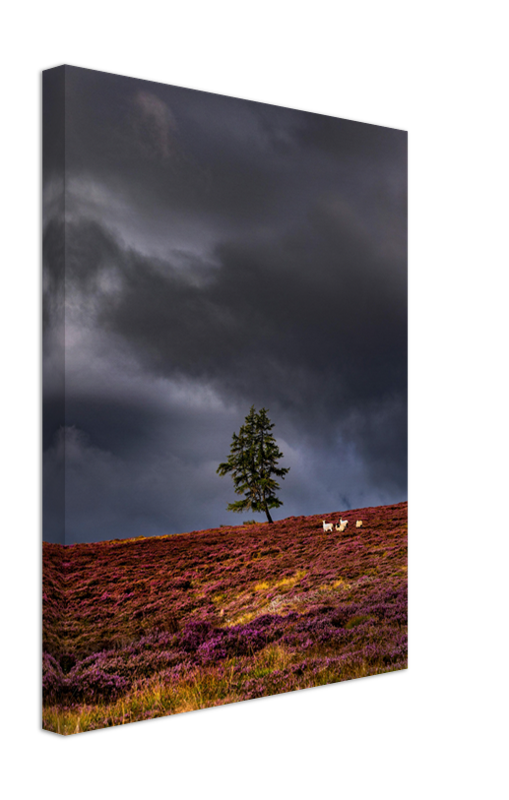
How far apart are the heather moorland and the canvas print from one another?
0.07 ft

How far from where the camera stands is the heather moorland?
3996 mm

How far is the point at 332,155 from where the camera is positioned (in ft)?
20.8

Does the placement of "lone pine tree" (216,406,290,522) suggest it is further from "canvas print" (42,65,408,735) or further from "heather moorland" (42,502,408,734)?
"heather moorland" (42,502,408,734)

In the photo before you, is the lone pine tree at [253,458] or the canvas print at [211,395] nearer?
the canvas print at [211,395]

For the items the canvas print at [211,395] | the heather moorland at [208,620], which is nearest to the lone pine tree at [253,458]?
the canvas print at [211,395]

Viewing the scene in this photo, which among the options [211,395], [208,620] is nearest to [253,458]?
[211,395]

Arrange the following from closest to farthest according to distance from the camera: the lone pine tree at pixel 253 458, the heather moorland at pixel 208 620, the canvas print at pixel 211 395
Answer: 1. the heather moorland at pixel 208 620
2. the canvas print at pixel 211 395
3. the lone pine tree at pixel 253 458

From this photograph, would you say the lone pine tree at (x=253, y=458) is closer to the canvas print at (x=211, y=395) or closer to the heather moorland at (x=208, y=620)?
the canvas print at (x=211, y=395)

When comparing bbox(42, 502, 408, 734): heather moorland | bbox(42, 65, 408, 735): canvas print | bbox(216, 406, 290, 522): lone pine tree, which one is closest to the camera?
bbox(42, 502, 408, 734): heather moorland

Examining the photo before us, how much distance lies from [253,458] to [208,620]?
66.9 inches

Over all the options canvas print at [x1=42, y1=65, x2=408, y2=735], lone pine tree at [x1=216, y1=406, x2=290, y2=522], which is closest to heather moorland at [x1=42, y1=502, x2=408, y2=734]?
canvas print at [x1=42, y1=65, x2=408, y2=735]

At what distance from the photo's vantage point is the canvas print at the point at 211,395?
167 inches

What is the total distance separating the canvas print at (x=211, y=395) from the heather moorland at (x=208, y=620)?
21 mm

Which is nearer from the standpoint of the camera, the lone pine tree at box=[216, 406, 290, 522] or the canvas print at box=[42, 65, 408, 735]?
the canvas print at box=[42, 65, 408, 735]
